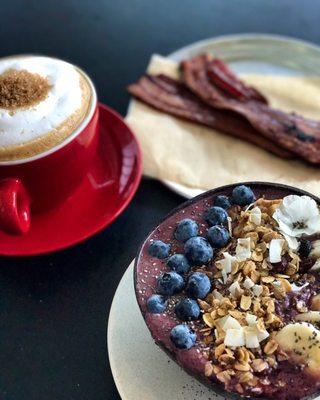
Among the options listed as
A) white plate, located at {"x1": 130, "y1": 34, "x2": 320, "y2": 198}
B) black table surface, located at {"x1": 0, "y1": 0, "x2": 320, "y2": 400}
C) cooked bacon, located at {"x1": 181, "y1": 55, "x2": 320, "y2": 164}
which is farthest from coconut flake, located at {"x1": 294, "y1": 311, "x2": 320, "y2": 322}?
white plate, located at {"x1": 130, "y1": 34, "x2": 320, "y2": 198}

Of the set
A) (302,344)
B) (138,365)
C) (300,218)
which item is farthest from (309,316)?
(138,365)

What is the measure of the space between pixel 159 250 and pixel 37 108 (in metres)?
0.34

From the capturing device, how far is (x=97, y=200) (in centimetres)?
110

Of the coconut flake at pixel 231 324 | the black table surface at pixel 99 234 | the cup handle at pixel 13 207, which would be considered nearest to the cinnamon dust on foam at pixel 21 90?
the cup handle at pixel 13 207

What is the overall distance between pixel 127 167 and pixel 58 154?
20cm

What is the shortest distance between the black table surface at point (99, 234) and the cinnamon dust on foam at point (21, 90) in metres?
0.28

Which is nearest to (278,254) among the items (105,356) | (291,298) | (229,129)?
(291,298)

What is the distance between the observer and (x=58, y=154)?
97cm

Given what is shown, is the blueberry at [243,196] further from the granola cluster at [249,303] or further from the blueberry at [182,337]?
the blueberry at [182,337]

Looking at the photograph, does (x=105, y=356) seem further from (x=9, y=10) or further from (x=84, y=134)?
→ (x=9, y=10)

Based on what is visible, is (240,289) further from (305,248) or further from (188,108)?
(188,108)

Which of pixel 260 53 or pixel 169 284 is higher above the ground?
pixel 260 53

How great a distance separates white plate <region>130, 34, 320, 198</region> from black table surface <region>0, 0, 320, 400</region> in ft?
0.35

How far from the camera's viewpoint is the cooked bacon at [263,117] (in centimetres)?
115
